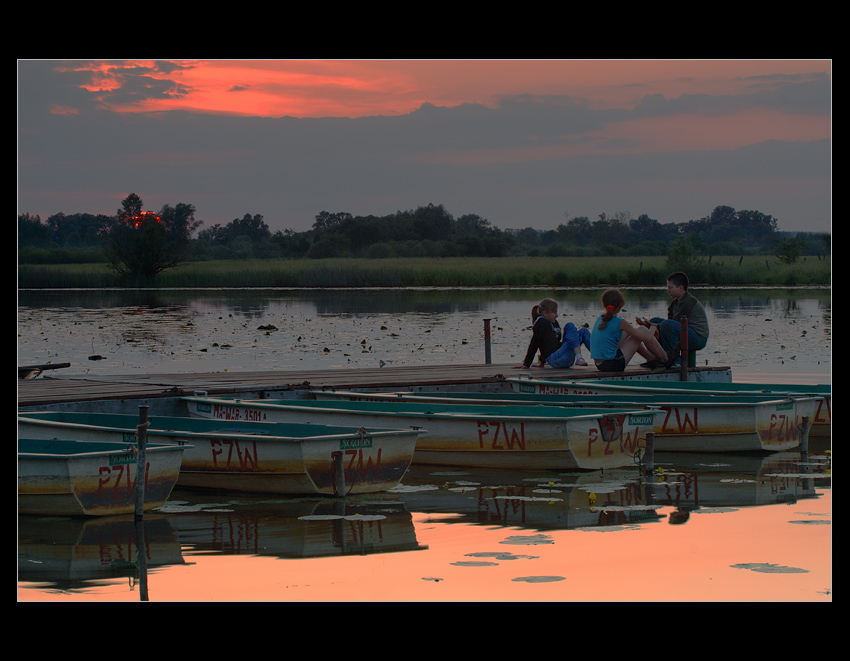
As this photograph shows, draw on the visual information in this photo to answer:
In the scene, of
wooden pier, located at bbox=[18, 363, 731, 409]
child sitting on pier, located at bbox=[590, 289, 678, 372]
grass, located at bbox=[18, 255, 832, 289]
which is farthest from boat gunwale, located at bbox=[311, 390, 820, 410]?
grass, located at bbox=[18, 255, 832, 289]

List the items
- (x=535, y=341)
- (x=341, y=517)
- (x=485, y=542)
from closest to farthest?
(x=485, y=542)
(x=341, y=517)
(x=535, y=341)

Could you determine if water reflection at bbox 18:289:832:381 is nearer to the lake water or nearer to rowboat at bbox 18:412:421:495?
the lake water

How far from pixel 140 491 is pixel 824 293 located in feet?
146

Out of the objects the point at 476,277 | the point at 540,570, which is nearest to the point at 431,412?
the point at 540,570

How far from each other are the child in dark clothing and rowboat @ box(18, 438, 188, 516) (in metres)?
6.68

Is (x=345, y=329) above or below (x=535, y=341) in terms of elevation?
below

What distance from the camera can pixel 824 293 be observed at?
48.4 meters

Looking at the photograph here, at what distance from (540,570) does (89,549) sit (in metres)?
2.90

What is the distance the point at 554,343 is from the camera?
14453 millimetres

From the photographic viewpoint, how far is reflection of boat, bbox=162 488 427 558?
7.38 metres

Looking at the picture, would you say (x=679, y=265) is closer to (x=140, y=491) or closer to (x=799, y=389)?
(x=799, y=389)

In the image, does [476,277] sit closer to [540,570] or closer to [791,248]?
[791,248]
